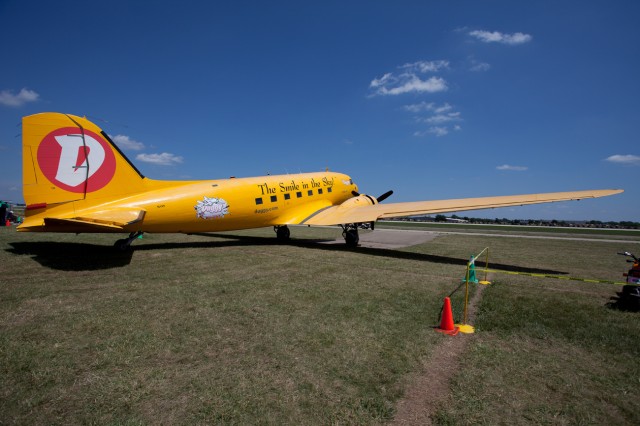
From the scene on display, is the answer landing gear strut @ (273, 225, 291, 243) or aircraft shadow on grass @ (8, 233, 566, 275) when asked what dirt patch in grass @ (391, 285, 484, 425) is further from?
landing gear strut @ (273, 225, 291, 243)

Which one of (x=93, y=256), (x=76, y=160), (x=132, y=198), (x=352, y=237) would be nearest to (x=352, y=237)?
(x=352, y=237)

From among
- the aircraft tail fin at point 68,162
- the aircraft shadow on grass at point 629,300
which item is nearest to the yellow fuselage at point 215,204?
the aircraft tail fin at point 68,162

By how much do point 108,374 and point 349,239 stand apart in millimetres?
16277

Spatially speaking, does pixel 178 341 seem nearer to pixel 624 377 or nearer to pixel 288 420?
pixel 288 420

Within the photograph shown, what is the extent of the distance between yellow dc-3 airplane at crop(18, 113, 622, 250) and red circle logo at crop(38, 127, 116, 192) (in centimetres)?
3

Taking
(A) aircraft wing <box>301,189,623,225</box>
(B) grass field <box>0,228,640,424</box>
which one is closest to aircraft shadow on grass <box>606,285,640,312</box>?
(B) grass field <box>0,228,640,424</box>

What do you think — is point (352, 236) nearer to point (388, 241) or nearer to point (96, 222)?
point (388, 241)

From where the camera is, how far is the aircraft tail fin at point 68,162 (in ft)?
38.6

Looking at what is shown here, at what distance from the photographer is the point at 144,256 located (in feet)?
45.5

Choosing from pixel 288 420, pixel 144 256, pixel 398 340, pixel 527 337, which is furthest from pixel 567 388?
pixel 144 256

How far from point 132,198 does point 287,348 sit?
11.5 metres

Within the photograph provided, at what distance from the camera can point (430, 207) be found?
56.9 ft

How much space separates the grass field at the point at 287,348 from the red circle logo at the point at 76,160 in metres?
3.31

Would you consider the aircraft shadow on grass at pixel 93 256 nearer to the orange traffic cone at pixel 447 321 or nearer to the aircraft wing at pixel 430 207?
the aircraft wing at pixel 430 207
